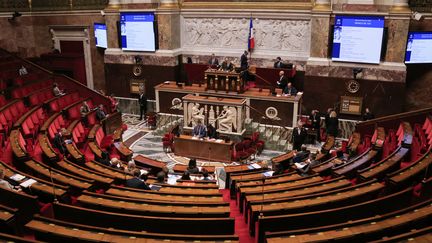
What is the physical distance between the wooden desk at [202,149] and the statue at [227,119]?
52.4 inches

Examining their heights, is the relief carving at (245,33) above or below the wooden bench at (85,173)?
above

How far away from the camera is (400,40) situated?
12.3m

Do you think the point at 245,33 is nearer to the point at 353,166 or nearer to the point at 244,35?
the point at 244,35

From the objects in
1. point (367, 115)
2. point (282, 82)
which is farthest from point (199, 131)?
point (367, 115)

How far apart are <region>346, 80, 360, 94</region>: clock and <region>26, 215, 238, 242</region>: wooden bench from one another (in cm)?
988

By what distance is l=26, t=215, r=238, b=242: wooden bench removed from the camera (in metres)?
4.70

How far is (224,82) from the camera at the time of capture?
44.6 ft

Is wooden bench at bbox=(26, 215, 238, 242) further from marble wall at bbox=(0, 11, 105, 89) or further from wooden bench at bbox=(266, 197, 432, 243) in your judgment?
marble wall at bbox=(0, 11, 105, 89)

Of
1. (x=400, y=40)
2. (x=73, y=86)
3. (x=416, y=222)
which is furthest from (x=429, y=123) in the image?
(x=73, y=86)

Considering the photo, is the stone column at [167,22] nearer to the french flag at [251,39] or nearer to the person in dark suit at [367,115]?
the french flag at [251,39]

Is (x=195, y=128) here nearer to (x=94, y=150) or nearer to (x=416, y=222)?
(x=94, y=150)

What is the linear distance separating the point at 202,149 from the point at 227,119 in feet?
4.98

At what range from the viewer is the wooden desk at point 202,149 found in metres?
11.3

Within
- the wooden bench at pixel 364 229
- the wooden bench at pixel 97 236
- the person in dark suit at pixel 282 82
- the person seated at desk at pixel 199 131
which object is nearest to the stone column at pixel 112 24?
the person seated at desk at pixel 199 131
